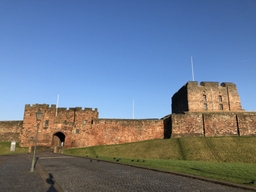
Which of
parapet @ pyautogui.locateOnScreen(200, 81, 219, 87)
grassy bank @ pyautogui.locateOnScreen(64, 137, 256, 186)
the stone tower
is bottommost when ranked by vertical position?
grassy bank @ pyautogui.locateOnScreen(64, 137, 256, 186)

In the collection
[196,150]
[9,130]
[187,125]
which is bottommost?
[196,150]

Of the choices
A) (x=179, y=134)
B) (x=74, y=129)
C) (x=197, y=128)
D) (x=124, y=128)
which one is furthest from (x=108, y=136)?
(x=197, y=128)

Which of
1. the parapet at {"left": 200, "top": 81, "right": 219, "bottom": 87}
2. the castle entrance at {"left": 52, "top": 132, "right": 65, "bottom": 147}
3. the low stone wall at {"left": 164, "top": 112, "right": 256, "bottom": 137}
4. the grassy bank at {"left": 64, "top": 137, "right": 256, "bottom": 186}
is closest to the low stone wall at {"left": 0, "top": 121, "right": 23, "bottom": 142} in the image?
the castle entrance at {"left": 52, "top": 132, "right": 65, "bottom": 147}

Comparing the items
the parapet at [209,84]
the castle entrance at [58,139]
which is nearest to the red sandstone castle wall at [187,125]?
the parapet at [209,84]

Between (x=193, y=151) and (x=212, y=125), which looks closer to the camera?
(x=193, y=151)

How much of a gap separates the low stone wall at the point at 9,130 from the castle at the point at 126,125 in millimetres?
910

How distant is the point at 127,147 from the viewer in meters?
28.1

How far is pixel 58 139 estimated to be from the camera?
3725 cm

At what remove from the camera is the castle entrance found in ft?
118

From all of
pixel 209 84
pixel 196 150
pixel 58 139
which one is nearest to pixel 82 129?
pixel 58 139

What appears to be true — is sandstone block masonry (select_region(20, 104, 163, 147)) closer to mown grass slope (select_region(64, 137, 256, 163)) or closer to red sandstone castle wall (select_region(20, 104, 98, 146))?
red sandstone castle wall (select_region(20, 104, 98, 146))

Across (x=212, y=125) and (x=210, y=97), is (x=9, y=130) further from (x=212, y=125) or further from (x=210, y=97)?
(x=210, y=97)

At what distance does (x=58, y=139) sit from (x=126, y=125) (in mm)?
13814

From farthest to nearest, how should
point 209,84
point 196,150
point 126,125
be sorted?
point 209,84 < point 126,125 < point 196,150
